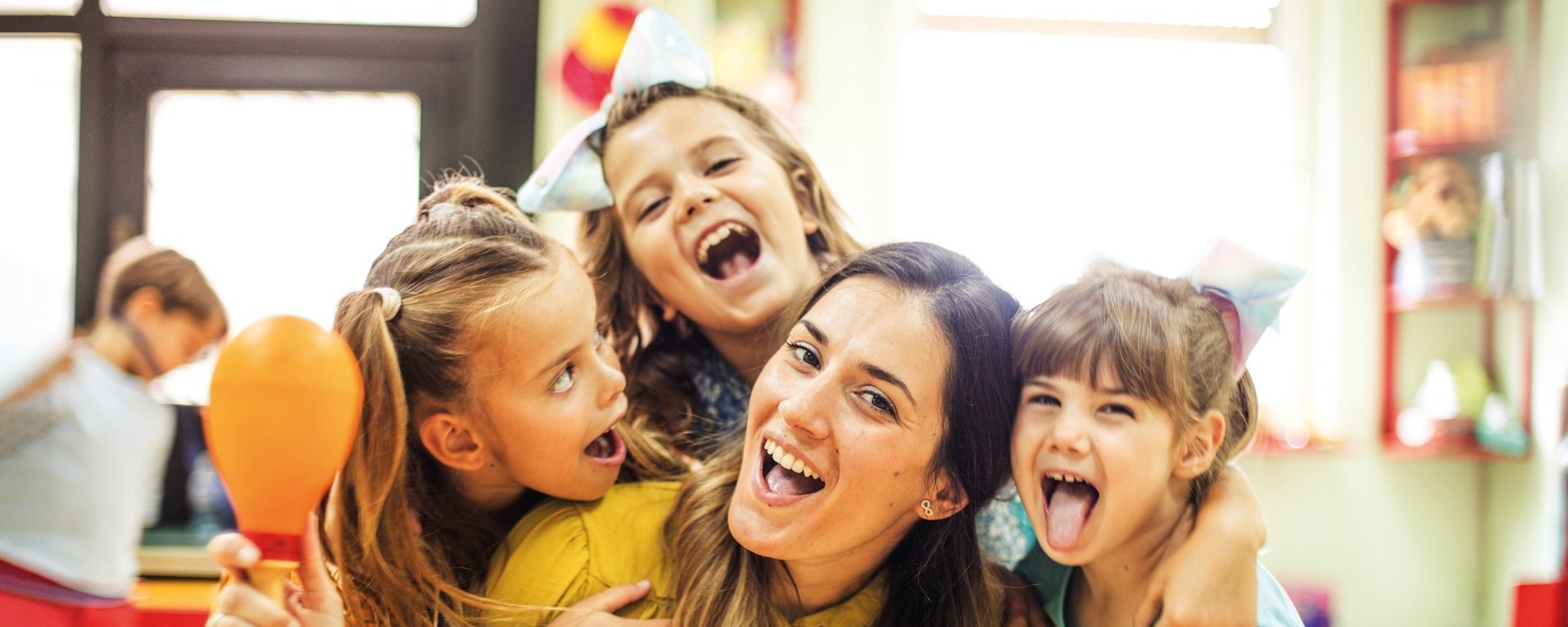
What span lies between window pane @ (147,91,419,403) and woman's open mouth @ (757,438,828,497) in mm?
2687

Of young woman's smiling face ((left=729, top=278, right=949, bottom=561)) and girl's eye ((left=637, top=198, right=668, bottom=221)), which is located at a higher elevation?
girl's eye ((left=637, top=198, right=668, bottom=221))

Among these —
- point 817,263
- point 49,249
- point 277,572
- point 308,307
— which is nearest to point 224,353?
point 277,572

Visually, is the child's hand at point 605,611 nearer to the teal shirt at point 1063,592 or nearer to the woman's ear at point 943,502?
the woman's ear at point 943,502

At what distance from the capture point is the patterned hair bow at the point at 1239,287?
126 cm

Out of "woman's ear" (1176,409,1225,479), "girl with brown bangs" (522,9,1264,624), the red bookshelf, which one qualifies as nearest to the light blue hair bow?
"girl with brown bangs" (522,9,1264,624)

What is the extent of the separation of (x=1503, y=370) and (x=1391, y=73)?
47.0 inches

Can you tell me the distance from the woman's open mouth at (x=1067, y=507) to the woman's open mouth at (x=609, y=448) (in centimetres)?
60

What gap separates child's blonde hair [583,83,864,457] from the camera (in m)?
1.79

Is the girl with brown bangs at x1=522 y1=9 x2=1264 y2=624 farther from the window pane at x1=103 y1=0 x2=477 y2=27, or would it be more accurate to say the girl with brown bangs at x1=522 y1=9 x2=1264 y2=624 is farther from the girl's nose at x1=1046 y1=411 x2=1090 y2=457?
the window pane at x1=103 y1=0 x2=477 y2=27

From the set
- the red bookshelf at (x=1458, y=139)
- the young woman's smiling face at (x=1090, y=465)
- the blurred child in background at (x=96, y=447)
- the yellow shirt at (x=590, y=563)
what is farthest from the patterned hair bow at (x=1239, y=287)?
the red bookshelf at (x=1458, y=139)

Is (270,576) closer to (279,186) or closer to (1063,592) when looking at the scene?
(1063,592)

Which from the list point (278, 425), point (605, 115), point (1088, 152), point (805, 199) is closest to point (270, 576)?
point (278, 425)

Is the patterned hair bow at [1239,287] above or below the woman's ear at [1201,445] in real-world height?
above

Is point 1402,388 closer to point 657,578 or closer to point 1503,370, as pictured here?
point 1503,370
